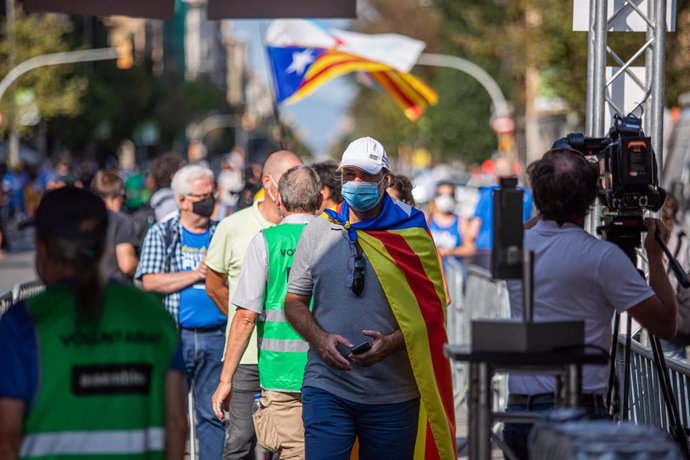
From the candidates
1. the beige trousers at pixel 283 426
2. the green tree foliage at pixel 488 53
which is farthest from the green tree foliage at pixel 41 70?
the beige trousers at pixel 283 426

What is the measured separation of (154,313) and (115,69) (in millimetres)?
76752

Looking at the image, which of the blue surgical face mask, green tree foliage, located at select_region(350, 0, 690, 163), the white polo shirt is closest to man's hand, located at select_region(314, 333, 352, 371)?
the blue surgical face mask

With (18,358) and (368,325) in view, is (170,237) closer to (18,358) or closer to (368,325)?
→ (368,325)

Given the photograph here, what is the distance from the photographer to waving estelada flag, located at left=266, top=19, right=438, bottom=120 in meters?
15.4

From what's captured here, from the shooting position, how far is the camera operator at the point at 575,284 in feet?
16.5

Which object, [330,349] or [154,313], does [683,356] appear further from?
[154,313]

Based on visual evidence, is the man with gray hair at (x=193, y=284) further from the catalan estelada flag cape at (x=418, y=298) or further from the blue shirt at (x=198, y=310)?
the catalan estelada flag cape at (x=418, y=298)

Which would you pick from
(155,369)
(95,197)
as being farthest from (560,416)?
(95,197)

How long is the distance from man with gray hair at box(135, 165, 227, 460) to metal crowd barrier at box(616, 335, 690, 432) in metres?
2.31

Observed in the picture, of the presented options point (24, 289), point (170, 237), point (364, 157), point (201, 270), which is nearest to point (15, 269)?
point (24, 289)

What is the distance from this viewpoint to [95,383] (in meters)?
3.96

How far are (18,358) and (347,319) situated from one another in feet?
7.24

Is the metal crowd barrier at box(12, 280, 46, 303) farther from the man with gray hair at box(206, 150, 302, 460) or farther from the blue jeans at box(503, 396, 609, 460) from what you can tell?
the blue jeans at box(503, 396, 609, 460)

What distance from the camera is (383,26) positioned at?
68.3 metres
